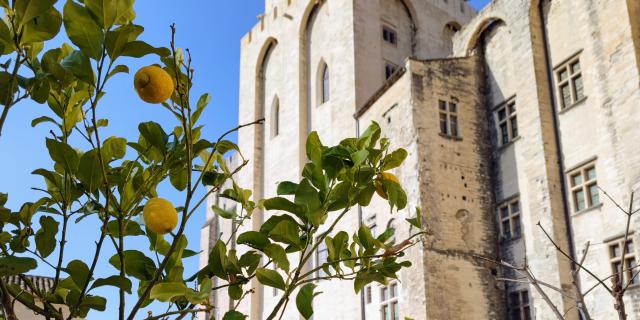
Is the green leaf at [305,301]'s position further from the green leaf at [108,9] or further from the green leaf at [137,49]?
the green leaf at [108,9]

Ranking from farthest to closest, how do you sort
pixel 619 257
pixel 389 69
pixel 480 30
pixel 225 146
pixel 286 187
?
1. pixel 389 69
2. pixel 480 30
3. pixel 619 257
4. pixel 225 146
5. pixel 286 187

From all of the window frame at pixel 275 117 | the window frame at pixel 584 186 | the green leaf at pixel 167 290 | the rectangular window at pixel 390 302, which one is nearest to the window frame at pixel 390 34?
the window frame at pixel 275 117

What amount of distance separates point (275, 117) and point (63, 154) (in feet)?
86.7

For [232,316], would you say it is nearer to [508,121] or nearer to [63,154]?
[63,154]

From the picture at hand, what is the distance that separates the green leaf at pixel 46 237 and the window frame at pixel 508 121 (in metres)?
16.2

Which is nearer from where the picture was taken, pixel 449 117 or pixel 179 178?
pixel 179 178

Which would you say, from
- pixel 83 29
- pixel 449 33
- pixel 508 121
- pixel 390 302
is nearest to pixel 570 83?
pixel 508 121

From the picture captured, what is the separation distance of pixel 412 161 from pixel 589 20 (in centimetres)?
535

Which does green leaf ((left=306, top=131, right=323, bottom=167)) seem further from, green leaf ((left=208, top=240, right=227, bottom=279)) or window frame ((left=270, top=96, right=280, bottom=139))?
window frame ((left=270, top=96, right=280, bottom=139))

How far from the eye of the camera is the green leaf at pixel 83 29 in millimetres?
1902

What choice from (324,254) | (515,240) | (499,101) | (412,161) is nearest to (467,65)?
(499,101)

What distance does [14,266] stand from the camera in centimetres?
209

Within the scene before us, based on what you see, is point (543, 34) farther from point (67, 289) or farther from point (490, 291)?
point (67, 289)

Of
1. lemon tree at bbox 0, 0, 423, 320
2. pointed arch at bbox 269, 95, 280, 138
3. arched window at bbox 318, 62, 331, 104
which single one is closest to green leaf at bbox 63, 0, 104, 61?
lemon tree at bbox 0, 0, 423, 320
